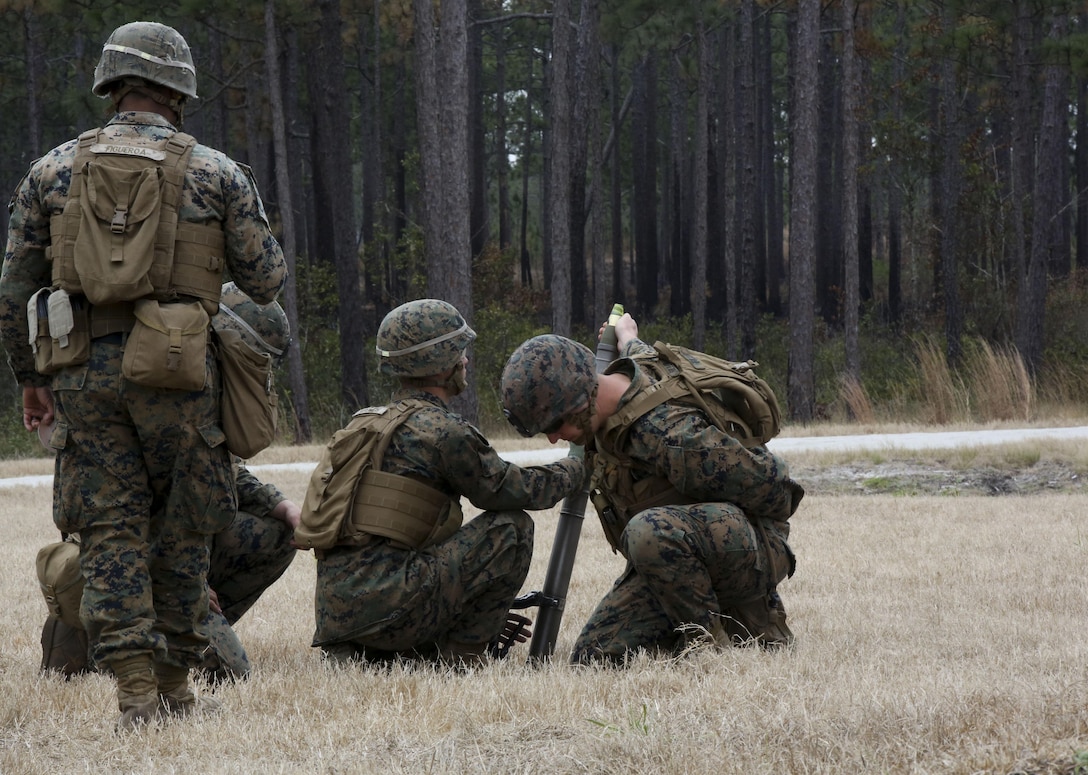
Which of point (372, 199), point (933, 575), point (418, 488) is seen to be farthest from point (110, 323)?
point (372, 199)

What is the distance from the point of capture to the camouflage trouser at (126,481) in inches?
146

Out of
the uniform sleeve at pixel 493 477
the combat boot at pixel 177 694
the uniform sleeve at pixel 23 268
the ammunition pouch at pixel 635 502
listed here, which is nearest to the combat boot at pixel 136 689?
the combat boot at pixel 177 694

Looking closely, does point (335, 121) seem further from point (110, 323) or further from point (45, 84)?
point (110, 323)

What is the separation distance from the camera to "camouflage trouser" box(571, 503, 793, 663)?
181 inches

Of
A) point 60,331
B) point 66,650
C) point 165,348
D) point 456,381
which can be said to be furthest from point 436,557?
point 60,331

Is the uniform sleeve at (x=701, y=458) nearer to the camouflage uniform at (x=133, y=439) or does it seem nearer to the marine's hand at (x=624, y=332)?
the marine's hand at (x=624, y=332)

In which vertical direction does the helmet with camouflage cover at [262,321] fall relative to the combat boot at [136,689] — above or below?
above

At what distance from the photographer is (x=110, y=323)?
146 inches

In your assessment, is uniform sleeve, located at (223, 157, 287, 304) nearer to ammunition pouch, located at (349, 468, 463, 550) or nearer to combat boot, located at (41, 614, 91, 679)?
ammunition pouch, located at (349, 468, 463, 550)

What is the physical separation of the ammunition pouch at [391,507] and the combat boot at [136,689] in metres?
1.09

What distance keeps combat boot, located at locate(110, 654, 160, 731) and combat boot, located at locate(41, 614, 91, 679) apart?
1.02m

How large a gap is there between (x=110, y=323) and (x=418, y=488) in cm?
139

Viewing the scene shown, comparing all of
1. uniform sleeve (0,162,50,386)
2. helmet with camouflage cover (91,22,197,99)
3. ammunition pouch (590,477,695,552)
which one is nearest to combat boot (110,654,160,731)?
uniform sleeve (0,162,50,386)

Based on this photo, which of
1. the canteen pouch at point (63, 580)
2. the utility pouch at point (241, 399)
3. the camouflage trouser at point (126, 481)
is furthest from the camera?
the canteen pouch at point (63, 580)
